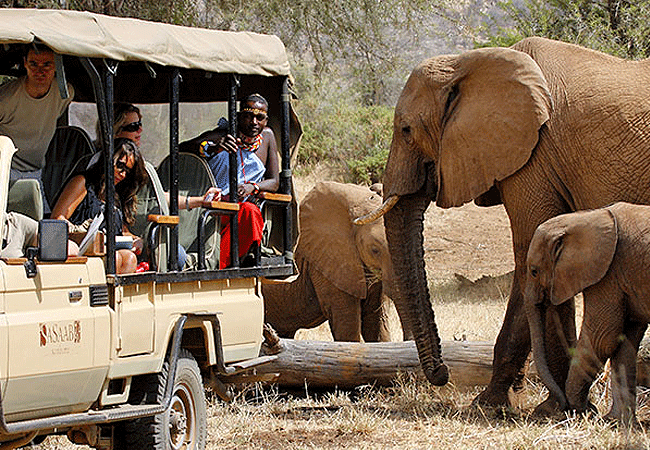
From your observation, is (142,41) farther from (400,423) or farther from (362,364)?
(362,364)

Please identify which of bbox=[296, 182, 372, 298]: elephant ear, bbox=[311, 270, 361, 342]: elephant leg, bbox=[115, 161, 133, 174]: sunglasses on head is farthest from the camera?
bbox=[296, 182, 372, 298]: elephant ear

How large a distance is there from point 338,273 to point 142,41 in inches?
233

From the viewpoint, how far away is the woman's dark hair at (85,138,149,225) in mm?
6680

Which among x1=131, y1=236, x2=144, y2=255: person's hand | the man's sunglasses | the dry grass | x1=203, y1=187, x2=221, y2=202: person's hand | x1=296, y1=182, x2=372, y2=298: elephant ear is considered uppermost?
the man's sunglasses

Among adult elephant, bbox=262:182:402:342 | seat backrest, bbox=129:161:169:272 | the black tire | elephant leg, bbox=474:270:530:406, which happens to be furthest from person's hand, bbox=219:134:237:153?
adult elephant, bbox=262:182:402:342

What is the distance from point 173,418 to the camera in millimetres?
6797

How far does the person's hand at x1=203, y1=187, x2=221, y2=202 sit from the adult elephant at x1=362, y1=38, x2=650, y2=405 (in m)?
2.49

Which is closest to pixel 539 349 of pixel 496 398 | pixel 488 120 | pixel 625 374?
pixel 496 398

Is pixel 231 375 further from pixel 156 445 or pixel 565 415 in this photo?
pixel 565 415

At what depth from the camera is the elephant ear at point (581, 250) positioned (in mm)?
7789

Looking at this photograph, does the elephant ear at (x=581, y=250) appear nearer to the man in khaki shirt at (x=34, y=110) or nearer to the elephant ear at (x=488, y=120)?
the elephant ear at (x=488, y=120)

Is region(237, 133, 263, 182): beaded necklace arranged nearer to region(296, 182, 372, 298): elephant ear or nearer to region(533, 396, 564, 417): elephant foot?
region(533, 396, 564, 417): elephant foot

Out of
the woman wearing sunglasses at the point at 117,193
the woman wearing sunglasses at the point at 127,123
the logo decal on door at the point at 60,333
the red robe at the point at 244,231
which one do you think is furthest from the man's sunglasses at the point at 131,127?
the logo decal on door at the point at 60,333

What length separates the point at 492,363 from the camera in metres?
9.40
